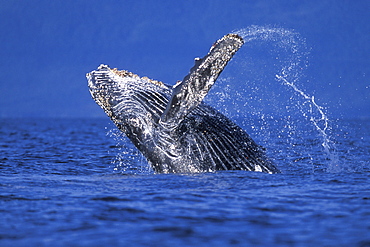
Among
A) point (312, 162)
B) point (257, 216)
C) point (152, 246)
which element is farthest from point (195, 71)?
point (312, 162)

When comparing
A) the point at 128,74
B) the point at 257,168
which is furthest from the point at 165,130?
the point at 257,168

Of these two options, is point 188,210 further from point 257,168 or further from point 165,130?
point 257,168

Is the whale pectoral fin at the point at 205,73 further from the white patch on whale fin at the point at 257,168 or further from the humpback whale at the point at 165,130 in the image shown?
the white patch on whale fin at the point at 257,168

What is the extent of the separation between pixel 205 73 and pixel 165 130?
1322mm

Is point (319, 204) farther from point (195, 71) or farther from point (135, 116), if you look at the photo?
point (135, 116)

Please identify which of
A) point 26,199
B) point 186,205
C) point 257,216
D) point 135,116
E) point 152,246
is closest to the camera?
point 152,246

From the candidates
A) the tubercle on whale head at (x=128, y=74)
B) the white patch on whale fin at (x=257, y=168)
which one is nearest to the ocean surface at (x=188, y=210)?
the white patch on whale fin at (x=257, y=168)

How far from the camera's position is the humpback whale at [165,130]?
875 cm

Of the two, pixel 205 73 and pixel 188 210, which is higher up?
pixel 205 73

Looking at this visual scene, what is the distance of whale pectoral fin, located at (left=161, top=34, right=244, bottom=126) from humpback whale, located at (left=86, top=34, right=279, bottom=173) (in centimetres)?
64

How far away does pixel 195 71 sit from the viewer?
781 cm

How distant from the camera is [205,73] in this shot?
7742 mm

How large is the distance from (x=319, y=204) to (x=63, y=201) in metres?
3.19

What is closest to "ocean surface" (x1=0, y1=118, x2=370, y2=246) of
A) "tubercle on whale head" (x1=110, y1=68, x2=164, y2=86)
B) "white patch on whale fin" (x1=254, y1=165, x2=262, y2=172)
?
"white patch on whale fin" (x1=254, y1=165, x2=262, y2=172)
